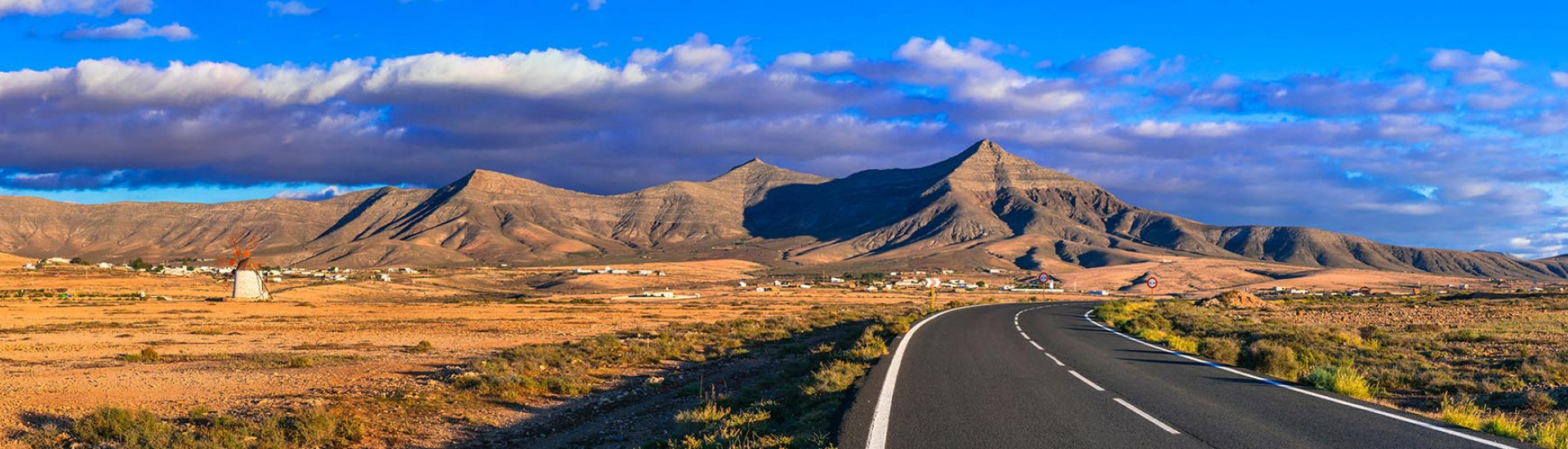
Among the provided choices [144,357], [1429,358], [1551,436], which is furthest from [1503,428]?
[144,357]

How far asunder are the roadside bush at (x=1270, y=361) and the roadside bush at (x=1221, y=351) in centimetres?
38

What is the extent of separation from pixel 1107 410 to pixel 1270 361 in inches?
339

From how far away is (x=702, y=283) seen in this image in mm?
137875

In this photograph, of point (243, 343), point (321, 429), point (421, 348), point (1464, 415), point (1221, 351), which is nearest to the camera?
point (1464, 415)

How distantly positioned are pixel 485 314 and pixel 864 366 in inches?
1615

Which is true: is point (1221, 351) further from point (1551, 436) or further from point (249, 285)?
point (249, 285)

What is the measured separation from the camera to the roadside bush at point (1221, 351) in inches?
797

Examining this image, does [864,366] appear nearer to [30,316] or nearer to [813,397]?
[813,397]

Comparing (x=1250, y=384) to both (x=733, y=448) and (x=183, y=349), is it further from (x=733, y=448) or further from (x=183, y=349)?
(x=183, y=349)

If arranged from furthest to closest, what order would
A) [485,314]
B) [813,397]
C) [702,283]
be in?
[702,283]
[485,314]
[813,397]

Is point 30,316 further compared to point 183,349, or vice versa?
point 30,316

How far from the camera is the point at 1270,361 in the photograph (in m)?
18.2

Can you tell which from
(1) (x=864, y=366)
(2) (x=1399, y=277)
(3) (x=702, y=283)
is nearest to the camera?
(1) (x=864, y=366)

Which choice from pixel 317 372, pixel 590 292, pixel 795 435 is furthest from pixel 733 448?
pixel 590 292
